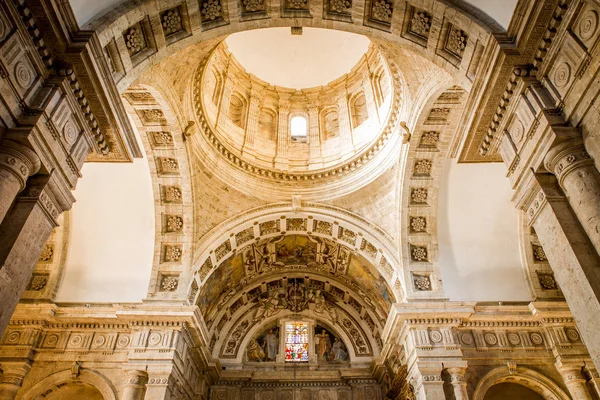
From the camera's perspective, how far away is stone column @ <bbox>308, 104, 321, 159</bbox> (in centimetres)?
1511

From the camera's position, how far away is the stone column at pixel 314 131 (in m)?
15.1

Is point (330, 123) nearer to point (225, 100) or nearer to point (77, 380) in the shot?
point (225, 100)

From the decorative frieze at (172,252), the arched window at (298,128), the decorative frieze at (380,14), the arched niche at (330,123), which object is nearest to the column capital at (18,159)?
the decorative frieze at (380,14)

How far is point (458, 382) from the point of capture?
1064cm

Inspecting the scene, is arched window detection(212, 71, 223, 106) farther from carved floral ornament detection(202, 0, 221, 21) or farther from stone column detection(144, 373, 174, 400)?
stone column detection(144, 373, 174, 400)

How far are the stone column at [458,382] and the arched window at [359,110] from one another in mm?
8307

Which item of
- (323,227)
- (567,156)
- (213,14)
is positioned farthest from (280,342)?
(567,156)

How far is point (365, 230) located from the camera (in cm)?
1350

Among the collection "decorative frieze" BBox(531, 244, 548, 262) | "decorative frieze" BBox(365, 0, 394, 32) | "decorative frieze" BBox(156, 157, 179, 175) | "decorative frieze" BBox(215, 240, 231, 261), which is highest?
"decorative frieze" BBox(156, 157, 179, 175)

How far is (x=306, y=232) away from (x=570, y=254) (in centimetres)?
1037

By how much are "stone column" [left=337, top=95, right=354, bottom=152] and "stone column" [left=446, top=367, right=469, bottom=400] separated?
733 cm

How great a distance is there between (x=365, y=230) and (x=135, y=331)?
23.8 feet

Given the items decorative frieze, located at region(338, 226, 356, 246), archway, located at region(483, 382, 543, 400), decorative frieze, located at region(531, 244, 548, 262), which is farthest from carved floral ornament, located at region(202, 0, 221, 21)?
archway, located at region(483, 382, 543, 400)

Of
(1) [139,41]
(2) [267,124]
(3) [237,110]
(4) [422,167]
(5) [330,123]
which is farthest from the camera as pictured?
(5) [330,123]
